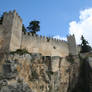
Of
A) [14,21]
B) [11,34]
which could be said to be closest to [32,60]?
[11,34]

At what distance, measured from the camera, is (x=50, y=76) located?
57.7ft

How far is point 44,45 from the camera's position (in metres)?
22.6

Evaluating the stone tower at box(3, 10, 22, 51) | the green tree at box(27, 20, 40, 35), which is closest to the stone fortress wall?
the stone tower at box(3, 10, 22, 51)

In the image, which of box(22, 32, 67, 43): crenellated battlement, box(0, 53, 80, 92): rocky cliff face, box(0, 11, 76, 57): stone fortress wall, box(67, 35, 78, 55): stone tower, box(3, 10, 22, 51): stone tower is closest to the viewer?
box(0, 53, 80, 92): rocky cliff face

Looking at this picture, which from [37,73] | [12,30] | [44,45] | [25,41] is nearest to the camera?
[37,73]

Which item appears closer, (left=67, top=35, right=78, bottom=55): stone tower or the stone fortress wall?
the stone fortress wall

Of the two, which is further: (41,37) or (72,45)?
(72,45)

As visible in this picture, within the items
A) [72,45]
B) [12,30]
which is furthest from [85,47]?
[12,30]

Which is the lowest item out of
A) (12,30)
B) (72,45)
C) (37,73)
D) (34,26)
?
(37,73)

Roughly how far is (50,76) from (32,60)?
132 inches

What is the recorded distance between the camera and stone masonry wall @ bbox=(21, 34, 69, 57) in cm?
2039

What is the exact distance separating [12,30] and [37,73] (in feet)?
20.7

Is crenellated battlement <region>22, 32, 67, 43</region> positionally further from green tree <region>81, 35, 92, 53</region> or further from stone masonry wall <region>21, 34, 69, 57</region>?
green tree <region>81, 35, 92, 53</region>

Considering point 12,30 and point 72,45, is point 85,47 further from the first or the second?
point 12,30
